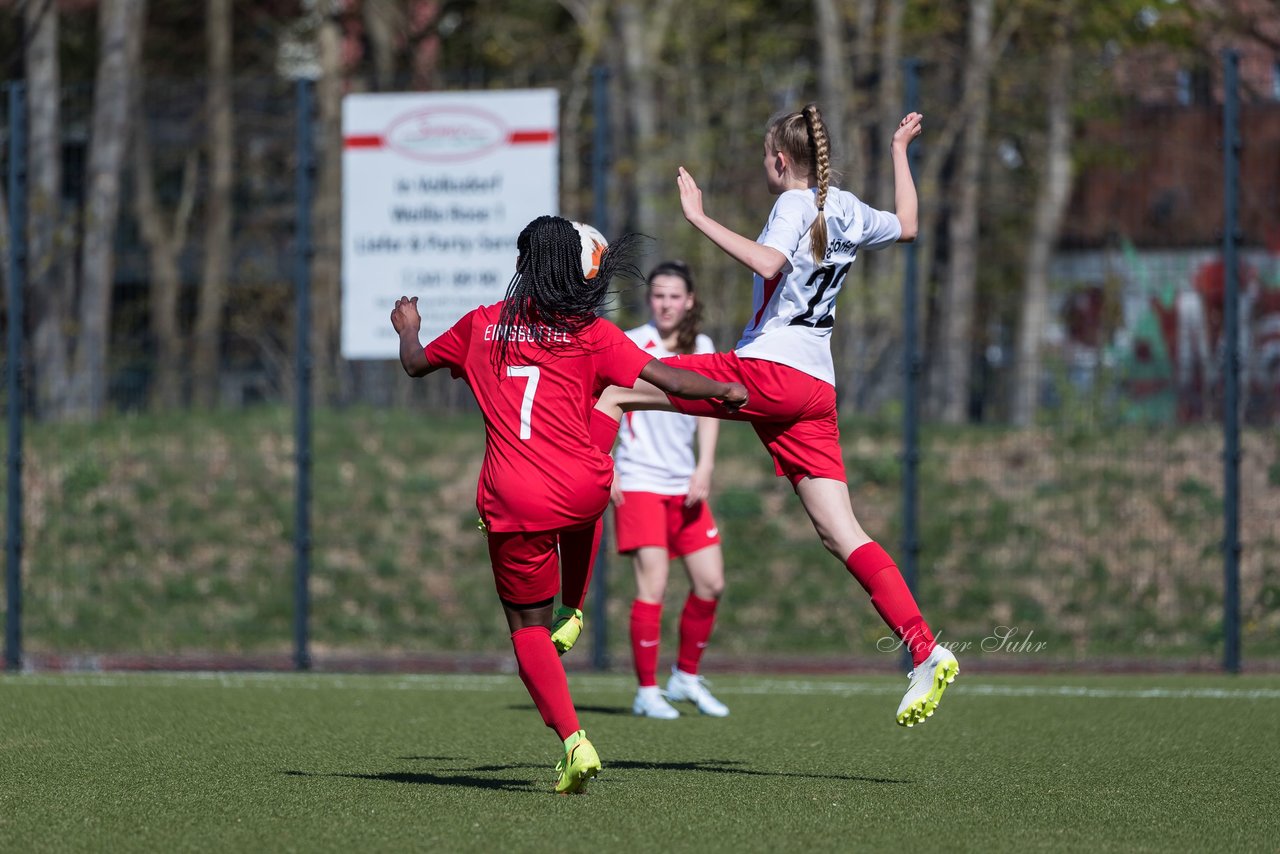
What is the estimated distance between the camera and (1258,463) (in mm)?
13008

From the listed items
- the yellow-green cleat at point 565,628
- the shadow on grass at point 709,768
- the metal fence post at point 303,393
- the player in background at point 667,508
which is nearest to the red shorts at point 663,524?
the player in background at point 667,508

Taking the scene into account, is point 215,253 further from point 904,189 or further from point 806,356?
point 806,356

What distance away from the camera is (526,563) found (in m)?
5.61

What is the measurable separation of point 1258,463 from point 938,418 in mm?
2346

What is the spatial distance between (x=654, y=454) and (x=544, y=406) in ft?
9.86

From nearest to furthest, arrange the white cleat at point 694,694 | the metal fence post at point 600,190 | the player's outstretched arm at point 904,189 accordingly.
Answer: the player's outstretched arm at point 904,189 < the white cleat at point 694,694 < the metal fence post at point 600,190

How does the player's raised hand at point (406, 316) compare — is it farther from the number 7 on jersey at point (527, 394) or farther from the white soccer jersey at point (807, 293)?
the white soccer jersey at point (807, 293)

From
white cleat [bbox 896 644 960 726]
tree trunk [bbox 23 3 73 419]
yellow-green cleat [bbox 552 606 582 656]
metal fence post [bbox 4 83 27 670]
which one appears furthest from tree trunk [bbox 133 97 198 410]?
white cleat [bbox 896 644 960 726]

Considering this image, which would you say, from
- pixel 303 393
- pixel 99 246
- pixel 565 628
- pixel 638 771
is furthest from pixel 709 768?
pixel 99 246

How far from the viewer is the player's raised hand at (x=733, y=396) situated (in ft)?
18.4

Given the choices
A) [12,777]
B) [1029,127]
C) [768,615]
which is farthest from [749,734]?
[1029,127]

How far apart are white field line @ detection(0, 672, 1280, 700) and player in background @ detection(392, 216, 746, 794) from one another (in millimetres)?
4106

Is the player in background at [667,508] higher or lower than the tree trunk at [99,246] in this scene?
lower

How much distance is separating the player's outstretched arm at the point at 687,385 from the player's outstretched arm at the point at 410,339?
718 mm
